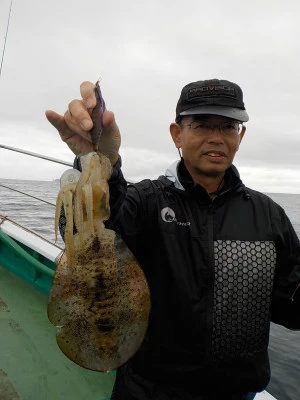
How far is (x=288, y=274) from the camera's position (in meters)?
2.36

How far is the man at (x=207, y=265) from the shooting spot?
212 centimetres

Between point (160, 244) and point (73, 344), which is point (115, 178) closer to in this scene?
point (160, 244)

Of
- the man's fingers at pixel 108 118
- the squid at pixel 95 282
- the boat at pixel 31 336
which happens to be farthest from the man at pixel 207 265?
the boat at pixel 31 336

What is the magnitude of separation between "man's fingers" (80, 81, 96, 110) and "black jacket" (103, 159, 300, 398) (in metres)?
0.72

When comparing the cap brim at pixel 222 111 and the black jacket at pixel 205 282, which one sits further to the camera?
the cap brim at pixel 222 111

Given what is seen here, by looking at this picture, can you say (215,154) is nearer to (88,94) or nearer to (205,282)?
(205,282)

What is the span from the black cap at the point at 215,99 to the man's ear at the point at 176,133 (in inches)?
6.7

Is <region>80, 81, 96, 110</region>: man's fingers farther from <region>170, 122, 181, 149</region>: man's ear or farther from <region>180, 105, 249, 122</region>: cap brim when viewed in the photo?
<region>170, 122, 181, 149</region>: man's ear

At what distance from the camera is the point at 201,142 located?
2.34 meters

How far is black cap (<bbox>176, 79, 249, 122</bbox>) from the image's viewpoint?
2.27 meters

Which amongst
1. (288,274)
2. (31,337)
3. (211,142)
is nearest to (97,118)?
(211,142)

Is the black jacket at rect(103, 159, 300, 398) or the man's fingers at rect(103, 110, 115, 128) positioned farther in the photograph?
the black jacket at rect(103, 159, 300, 398)

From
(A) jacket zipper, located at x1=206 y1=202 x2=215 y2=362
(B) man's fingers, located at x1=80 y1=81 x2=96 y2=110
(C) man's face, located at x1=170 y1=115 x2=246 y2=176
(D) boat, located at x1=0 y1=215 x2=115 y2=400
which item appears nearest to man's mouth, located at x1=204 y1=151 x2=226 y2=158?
(C) man's face, located at x1=170 y1=115 x2=246 y2=176

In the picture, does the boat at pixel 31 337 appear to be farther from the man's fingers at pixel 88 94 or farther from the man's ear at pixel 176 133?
the man's fingers at pixel 88 94
